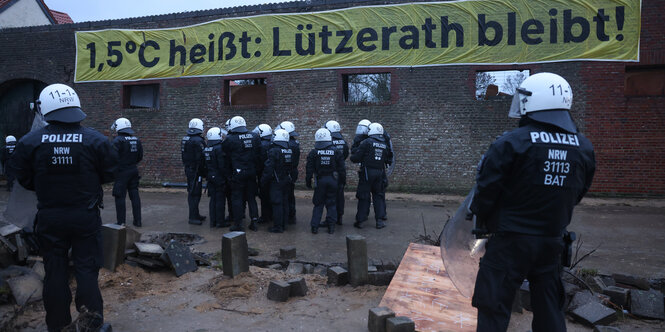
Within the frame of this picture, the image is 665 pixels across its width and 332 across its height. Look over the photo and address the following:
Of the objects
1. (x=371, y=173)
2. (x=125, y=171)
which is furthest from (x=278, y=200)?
(x=125, y=171)

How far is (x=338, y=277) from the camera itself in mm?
4902

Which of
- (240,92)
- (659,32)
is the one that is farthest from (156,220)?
(659,32)

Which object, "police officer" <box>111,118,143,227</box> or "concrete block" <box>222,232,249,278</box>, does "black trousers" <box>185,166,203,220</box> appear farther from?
"concrete block" <box>222,232,249,278</box>

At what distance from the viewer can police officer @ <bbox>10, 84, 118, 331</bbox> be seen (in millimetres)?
3494

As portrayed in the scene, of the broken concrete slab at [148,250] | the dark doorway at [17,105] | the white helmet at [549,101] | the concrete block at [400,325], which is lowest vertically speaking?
the concrete block at [400,325]

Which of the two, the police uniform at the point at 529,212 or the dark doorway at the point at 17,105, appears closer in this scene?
the police uniform at the point at 529,212

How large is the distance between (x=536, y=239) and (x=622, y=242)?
546cm

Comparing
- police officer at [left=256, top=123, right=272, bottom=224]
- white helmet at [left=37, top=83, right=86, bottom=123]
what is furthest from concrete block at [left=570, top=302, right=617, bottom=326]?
police officer at [left=256, top=123, right=272, bottom=224]

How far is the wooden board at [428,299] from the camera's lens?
3.67 m

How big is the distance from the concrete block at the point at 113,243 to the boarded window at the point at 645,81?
39.3 ft

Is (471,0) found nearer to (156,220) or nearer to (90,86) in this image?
(156,220)

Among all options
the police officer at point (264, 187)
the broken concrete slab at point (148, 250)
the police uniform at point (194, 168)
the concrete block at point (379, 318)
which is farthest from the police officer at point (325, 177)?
the concrete block at point (379, 318)

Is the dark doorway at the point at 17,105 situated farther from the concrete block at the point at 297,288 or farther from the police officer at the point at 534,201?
the police officer at the point at 534,201

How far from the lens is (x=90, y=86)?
48.6 feet
